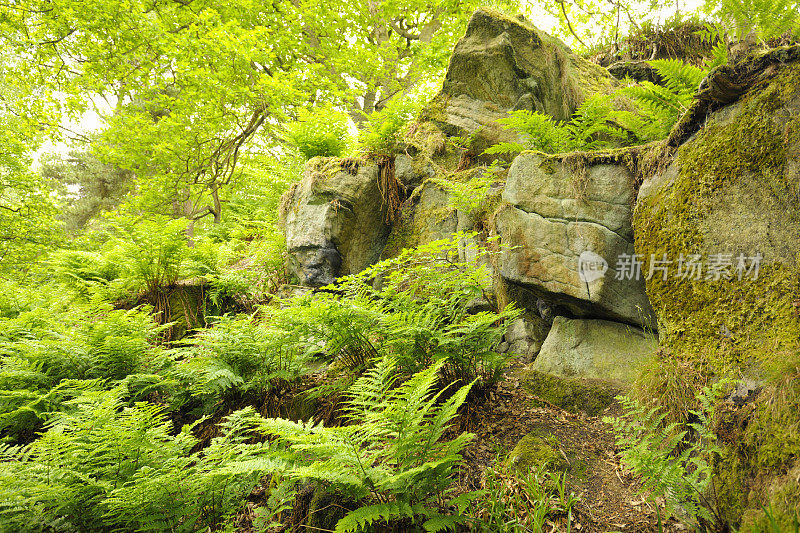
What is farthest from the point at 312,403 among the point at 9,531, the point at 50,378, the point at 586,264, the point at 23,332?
the point at 23,332

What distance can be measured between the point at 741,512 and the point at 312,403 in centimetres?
319

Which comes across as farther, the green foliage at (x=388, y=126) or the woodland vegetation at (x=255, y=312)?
the green foliage at (x=388, y=126)

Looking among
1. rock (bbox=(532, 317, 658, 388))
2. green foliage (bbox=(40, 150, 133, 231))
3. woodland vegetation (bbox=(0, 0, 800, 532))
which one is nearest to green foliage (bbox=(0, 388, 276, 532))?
woodland vegetation (bbox=(0, 0, 800, 532))

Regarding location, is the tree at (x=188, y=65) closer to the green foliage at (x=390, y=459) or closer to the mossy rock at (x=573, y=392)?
the mossy rock at (x=573, y=392)

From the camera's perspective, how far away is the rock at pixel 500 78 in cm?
607

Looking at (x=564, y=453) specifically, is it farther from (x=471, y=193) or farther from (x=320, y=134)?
(x=320, y=134)

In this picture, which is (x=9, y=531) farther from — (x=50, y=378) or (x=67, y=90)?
(x=67, y=90)

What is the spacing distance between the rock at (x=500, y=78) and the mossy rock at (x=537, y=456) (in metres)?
4.75

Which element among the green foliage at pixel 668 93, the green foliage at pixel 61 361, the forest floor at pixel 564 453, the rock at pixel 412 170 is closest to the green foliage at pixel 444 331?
the forest floor at pixel 564 453

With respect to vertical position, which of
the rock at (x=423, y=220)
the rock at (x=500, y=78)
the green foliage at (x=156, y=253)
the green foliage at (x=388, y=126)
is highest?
the rock at (x=500, y=78)

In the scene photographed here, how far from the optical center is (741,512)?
1986 millimetres

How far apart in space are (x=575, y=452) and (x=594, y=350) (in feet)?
4.09

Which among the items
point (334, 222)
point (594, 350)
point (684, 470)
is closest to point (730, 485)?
point (684, 470)

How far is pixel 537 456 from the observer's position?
9.23ft
